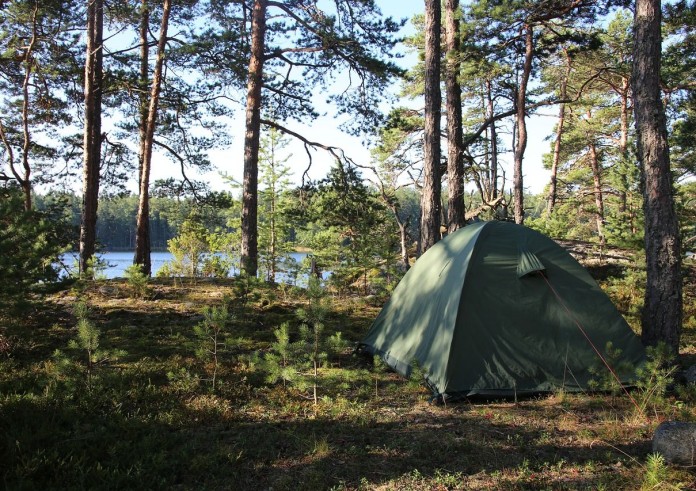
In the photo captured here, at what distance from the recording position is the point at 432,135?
30.5 feet

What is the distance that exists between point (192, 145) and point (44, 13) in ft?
16.5

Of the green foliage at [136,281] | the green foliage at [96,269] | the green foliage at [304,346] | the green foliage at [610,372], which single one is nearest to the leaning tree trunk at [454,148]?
the green foliage at [610,372]

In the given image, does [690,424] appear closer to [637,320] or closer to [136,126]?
[637,320]

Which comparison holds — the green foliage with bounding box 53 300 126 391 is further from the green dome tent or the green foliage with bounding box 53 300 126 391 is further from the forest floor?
the green dome tent

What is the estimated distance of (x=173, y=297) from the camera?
959 centimetres

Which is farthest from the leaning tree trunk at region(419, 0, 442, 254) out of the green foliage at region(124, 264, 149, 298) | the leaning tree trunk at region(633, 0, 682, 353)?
the green foliage at region(124, 264, 149, 298)

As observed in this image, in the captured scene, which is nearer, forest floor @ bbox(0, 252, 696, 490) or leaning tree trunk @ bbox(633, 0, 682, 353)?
forest floor @ bbox(0, 252, 696, 490)

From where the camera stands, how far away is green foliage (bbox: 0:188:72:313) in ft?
16.4

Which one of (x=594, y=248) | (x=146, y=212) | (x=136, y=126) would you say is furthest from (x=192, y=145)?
(x=594, y=248)

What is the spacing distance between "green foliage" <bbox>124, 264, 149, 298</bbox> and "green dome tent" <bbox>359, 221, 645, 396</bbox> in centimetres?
574

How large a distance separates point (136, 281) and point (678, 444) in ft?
29.3

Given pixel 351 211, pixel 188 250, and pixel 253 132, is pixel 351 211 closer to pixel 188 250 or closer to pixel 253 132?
pixel 253 132

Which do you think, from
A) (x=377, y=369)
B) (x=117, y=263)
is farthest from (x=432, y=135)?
(x=117, y=263)

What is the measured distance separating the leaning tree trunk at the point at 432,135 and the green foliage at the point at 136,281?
5708 mm
